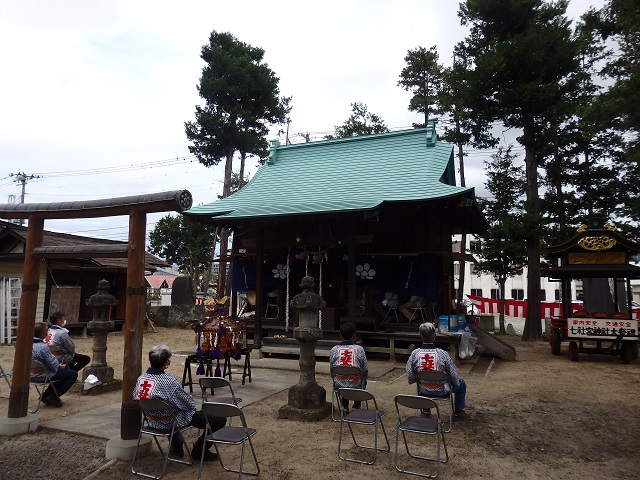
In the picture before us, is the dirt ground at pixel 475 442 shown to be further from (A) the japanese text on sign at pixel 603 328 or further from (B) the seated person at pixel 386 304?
(B) the seated person at pixel 386 304

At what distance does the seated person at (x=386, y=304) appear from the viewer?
40.5ft

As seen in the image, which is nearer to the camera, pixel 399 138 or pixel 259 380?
pixel 259 380

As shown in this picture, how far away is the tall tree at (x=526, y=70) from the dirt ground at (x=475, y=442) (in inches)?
400

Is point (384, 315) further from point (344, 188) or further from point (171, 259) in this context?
point (171, 259)

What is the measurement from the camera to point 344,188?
13555 mm

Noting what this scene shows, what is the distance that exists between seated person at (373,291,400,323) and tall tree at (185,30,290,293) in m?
12.2

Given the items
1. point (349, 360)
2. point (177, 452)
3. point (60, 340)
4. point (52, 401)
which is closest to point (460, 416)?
point (349, 360)

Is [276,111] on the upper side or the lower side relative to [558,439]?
upper

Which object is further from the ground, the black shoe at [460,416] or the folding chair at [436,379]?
the folding chair at [436,379]

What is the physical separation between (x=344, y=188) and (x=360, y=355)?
8092 millimetres

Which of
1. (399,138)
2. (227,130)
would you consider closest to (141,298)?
(399,138)

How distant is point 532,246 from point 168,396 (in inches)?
645

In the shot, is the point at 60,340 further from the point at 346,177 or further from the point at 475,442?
the point at 346,177

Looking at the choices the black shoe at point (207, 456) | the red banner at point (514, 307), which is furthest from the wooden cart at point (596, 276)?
the black shoe at point (207, 456)
